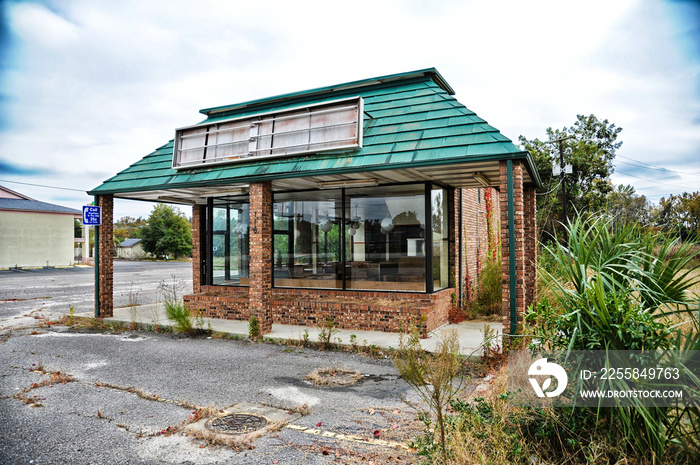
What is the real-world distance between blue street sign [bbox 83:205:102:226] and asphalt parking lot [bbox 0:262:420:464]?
302 cm

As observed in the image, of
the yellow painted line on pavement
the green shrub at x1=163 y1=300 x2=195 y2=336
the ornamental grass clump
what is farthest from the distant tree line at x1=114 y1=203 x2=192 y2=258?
the ornamental grass clump

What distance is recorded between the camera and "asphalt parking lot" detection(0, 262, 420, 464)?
13.3ft

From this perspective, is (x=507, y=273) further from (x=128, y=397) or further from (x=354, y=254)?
(x=128, y=397)

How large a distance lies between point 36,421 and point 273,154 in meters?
6.53

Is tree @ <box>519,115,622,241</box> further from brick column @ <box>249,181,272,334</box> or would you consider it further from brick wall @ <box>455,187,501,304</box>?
brick column @ <box>249,181,272,334</box>

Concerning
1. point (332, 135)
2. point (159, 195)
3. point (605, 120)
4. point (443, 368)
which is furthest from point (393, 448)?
point (605, 120)

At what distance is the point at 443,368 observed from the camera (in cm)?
365

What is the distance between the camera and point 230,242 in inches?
519

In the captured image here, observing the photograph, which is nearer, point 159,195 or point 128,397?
point 128,397

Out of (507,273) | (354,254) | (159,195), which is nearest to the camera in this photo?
(507,273)

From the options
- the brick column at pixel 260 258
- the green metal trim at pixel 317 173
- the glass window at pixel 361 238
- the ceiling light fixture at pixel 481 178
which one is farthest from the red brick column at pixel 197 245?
the ceiling light fixture at pixel 481 178

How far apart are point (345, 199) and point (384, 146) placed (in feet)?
9.22

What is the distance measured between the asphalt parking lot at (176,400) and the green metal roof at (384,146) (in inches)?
147

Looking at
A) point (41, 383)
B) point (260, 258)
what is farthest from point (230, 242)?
point (41, 383)
